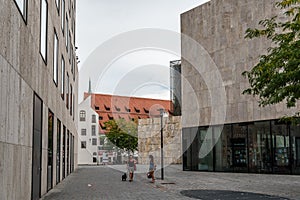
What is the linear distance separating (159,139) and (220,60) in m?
28.0

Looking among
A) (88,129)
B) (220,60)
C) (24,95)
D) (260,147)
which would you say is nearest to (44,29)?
(24,95)

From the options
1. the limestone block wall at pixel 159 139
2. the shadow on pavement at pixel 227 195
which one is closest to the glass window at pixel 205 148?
the shadow on pavement at pixel 227 195

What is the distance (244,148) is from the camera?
32125mm

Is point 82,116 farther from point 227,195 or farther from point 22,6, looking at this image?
point 22,6

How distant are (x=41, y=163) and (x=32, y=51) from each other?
4.96 meters

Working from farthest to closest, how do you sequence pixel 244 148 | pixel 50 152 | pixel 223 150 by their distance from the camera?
pixel 223 150 → pixel 244 148 → pixel 50 152

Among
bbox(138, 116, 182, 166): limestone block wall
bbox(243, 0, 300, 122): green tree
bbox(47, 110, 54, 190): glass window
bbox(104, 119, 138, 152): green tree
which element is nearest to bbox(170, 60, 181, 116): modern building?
bbox(138, 116, 182, 166): limestone block wall

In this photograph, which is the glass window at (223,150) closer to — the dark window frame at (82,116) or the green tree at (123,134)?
the green tree at (123,134)

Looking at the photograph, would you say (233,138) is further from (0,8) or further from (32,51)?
(0,8)

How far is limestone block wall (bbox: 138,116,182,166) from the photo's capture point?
5755cm

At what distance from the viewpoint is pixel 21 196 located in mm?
11359

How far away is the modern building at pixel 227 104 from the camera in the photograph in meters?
30.0

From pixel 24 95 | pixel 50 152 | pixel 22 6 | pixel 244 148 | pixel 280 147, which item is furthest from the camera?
pixel 244 148

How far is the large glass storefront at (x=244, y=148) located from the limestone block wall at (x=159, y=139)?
1951 cm
